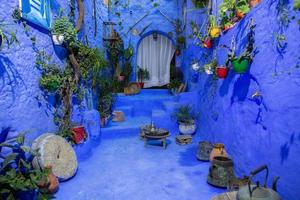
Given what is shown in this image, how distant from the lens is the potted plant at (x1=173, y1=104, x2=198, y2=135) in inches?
271

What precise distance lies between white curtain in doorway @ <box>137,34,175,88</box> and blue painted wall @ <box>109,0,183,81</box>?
73cm

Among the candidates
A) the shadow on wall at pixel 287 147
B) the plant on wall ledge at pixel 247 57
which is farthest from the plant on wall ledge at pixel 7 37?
the shadow on wall at pixel 287 147

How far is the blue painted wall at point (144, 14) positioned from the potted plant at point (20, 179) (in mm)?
7273

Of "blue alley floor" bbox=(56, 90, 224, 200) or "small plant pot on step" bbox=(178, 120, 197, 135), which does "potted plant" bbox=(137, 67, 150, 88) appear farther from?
"small plant pot on step" bbox=(178, 120, 197, 135)

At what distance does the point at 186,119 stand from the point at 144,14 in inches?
197

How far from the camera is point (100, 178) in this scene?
4543 mm

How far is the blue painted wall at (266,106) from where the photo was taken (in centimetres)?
291

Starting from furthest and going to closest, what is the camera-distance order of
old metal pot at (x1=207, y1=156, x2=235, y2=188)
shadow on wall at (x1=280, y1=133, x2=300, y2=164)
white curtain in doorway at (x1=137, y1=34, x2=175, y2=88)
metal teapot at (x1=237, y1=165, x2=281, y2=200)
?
1. white curtain in doorway at (x1=137, y1=34, x2=175, y2=88)
2. old metal pot at (x1=207, y1=156, x2=235, y2=188)
3. shadow on wall at (x1=280, y1=133, x2=300, y2=164)
4. metal teapot at (x1=237, y1=165, x2=281, y2=200)

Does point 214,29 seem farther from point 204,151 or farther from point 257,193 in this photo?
point 257,193

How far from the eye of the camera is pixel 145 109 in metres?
8.48

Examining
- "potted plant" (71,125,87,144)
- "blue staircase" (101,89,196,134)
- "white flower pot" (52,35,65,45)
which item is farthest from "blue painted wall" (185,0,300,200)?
"white flower pot" (52,35,65,45)

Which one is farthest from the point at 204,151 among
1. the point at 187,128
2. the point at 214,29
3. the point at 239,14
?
the point at 239,14

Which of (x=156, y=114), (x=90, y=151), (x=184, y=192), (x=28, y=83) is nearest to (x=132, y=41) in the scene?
(x=156, y=114)

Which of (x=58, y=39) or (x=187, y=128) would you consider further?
(x=187, y=128)
